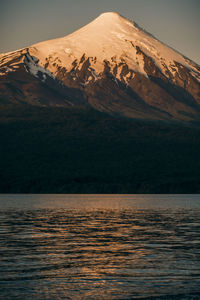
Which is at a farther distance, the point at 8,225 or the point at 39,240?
the point at 8,225

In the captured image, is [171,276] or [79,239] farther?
[79,239]

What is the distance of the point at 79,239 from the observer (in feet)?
141

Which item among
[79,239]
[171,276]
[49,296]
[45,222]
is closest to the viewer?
[49,296]

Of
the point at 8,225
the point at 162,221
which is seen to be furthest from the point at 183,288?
the point at 162,221

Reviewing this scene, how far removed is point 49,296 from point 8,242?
18162 mm

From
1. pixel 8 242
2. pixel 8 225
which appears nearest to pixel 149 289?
pixel 8 242

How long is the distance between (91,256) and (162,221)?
2957 cm

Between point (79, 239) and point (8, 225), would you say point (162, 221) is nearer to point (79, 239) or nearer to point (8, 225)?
point (8, 225)

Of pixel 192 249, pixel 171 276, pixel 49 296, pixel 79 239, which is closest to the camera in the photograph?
pixel 49 296

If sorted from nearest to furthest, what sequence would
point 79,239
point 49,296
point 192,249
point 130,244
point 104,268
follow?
point 49,296
point 104,268
point 192,249
point 130,244
point 79,239

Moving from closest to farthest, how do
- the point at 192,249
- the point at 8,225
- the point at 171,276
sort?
1. the point at 171,276
2. the point at 192,249
3. the point at 8,225

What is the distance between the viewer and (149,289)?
2470 cm

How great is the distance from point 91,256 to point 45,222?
26.3 meters

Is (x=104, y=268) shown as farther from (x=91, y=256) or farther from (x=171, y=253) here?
(x=171, y=253)
